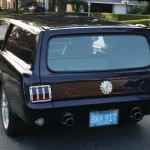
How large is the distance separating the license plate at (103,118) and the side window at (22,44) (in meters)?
0.90

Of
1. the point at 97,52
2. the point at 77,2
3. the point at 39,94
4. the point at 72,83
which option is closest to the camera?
the point at 39,94

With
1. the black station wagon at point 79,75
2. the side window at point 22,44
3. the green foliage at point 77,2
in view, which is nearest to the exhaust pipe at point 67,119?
the black station wagon at point 79,75

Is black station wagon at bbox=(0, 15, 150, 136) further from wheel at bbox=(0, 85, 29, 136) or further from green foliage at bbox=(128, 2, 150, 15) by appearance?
green foliage at bbox=(128, 2, 150, 15)

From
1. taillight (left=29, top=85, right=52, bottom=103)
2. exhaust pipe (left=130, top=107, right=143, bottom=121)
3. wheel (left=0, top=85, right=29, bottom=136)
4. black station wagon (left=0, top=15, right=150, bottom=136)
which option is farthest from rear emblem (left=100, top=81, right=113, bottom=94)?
wheel (left=0, top=85, right=29, bottom=136)

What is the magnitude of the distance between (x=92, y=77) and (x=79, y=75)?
0.47 ft

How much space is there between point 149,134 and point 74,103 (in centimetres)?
140

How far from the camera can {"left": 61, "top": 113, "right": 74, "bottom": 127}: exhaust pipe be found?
4387mm

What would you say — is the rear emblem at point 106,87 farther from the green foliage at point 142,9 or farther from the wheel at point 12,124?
the green foliage at point 142,9

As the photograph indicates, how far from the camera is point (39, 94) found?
4293mm

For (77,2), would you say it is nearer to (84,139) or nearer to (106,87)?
A: (84,139)

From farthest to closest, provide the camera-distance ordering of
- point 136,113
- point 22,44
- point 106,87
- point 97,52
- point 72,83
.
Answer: point 22,44 < point 97,52 < point 136,113 < point 106,87 < point 72,83

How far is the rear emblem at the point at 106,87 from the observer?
14.8 ft

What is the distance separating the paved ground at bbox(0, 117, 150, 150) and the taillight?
793mm

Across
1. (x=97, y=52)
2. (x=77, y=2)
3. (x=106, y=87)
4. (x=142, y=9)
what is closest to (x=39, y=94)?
(x=106, y=87)
